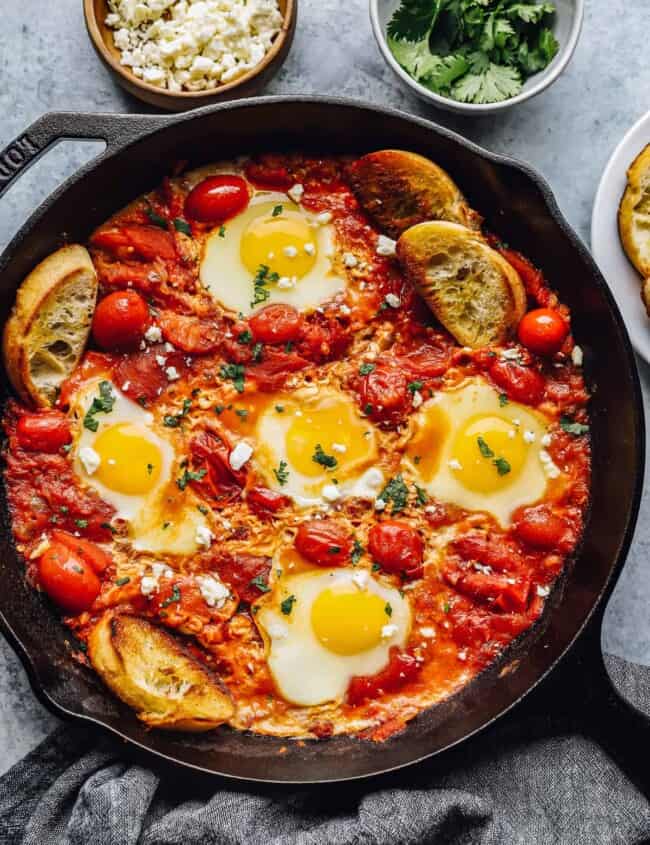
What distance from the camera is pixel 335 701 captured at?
18.1ft

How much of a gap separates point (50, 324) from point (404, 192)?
6.51 ft

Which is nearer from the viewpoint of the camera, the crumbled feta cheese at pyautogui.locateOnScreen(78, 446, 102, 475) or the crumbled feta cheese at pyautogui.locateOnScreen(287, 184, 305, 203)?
the crumbled feta cheese at pyautogui.locateOnScreen(78, 446, 102, 475)

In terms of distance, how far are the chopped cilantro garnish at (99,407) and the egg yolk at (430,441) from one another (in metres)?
1.61

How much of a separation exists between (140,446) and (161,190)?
1.43m

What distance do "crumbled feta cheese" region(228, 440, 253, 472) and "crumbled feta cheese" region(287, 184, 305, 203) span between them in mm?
1365

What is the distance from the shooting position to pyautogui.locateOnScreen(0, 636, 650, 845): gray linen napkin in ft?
16.9

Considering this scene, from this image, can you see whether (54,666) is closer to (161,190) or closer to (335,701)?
(335,701)

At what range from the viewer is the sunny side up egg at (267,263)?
219 inches

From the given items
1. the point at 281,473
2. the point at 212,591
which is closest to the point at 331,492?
Result: the point at 281,473

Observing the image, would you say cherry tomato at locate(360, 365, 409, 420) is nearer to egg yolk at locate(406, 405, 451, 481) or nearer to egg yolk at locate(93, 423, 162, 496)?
egg yolk at locate(406, 405, 451, 481)

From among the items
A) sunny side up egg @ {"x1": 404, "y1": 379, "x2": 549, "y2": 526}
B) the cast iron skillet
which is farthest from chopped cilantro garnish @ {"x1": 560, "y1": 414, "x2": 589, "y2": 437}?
sunny side up egg @ {"x1": 404, "y1": 379, "x2": 549, "y2": 526}

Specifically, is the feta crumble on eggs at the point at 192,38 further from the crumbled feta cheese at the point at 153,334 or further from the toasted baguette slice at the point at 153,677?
the toasted baguette slice at the point at 153,677

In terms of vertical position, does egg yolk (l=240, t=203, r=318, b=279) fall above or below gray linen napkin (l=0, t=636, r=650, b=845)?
above

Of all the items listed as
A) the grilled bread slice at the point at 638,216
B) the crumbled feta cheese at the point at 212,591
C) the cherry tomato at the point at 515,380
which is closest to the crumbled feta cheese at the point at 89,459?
the crumbled feta cheese at the point at 212,591
